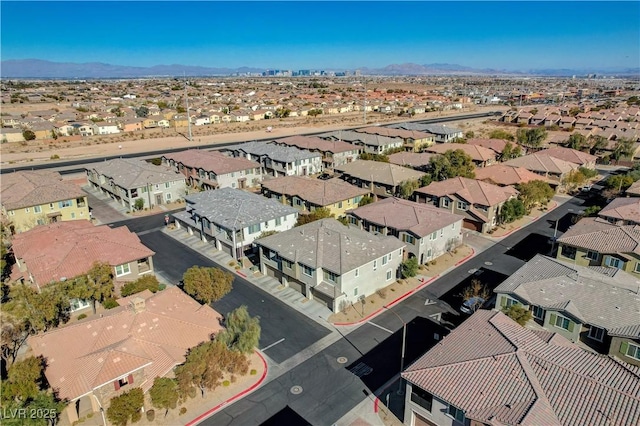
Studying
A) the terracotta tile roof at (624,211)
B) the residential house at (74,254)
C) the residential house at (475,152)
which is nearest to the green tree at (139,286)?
the residential house at (74,254)

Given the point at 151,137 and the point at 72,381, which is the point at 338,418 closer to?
the point at 72,381

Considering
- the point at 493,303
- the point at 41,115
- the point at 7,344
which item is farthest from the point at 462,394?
the point at 41,115

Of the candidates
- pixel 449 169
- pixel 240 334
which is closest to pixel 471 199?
pixel 449 169

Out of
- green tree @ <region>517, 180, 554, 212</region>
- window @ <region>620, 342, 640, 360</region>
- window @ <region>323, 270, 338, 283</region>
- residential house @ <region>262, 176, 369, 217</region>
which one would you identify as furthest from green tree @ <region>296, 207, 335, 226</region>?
window @ <region>620, 342, 640, 360</region>

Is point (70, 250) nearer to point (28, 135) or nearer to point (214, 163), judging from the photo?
point (214, 163)

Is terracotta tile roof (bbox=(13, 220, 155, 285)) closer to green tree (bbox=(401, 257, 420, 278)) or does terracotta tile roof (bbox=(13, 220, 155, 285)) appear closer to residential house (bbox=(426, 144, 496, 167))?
green tree (bbox=(401, 257, 420, 278))

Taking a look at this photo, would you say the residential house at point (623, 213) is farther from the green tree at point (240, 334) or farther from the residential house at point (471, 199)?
the green tree at point (240, 334)
